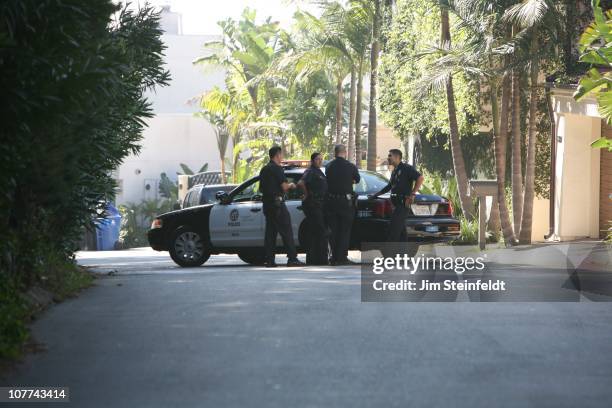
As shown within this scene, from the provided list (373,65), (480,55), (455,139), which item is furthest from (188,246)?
(373,65)

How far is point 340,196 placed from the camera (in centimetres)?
1939

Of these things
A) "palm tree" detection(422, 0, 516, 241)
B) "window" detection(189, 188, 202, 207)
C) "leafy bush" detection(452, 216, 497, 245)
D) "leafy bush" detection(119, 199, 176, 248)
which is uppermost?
"palm tree" detection(422, 0, 516, 241)

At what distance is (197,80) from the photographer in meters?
83.7

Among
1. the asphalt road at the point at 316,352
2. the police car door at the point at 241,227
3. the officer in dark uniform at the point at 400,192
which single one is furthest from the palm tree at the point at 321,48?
the asphalt road at the point at 316,352

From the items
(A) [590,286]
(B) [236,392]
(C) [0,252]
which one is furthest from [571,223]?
(B) [236,392]

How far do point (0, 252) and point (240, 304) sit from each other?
269cm

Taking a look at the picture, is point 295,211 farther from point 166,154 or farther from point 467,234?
point 166,154

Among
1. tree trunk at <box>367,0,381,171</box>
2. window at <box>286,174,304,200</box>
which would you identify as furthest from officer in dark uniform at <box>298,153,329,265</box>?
tree trunk at <box>367,0,381,171</box>

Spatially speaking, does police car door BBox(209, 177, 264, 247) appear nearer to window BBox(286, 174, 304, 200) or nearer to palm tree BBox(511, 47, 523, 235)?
window BBox(286, 174, 304, 200)

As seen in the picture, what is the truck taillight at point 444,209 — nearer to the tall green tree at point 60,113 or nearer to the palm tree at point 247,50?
the tall green tree at point 60,113

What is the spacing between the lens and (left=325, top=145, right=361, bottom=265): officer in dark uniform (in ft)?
63.5

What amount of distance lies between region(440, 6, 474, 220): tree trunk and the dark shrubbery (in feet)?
Answer: 47.5

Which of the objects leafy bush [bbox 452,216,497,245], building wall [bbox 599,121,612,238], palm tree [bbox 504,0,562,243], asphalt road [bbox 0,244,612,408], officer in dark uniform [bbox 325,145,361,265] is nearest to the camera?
asphalt road [bbox 0,244,612,408]

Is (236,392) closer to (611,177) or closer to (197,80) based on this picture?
(611,177)
